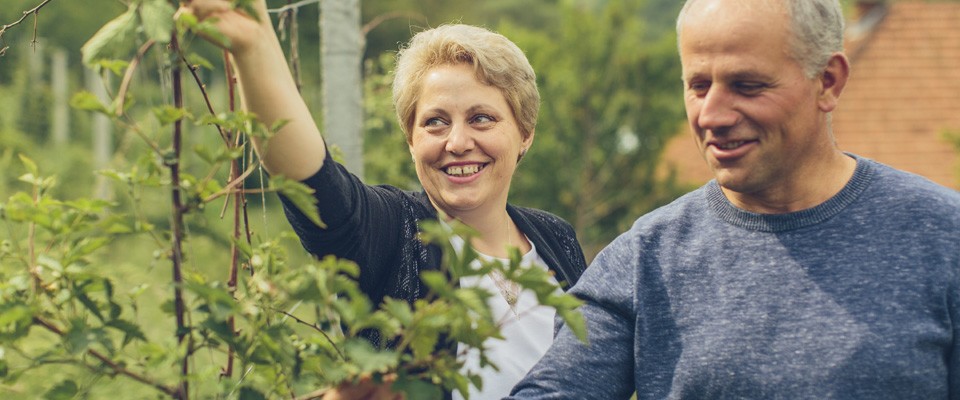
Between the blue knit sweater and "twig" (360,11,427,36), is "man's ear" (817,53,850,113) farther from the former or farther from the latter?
"twig" (360,11,427,36)

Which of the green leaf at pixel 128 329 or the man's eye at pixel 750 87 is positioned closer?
the green leaf at pixel 128 329

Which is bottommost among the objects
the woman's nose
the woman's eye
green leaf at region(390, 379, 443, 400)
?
green leaf at region(390, 379, 443, 400)

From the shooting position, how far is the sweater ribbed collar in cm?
209

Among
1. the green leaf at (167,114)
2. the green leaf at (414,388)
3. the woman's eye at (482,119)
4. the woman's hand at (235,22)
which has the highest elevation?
the woman's hand at (235,22)

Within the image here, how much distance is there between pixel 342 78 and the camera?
12.5 feet

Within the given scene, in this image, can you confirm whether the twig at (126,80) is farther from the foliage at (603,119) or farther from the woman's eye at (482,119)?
the foliage at (603,119)

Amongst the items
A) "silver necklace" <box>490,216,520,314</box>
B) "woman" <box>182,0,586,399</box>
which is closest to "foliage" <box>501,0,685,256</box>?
"woman" <box>182,0,586,399</box>

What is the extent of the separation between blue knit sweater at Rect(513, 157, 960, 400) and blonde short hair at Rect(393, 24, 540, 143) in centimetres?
69

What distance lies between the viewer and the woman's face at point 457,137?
271cm

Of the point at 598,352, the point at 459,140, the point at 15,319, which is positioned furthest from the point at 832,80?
the point at 15,319

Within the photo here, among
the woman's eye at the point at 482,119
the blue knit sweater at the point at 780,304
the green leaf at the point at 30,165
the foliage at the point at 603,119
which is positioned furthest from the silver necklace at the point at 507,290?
the foliage at the point at 603,119

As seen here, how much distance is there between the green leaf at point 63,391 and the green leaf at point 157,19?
21.0 inches

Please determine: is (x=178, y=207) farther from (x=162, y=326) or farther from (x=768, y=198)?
(x=162, y=326)

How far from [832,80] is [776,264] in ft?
1.22
